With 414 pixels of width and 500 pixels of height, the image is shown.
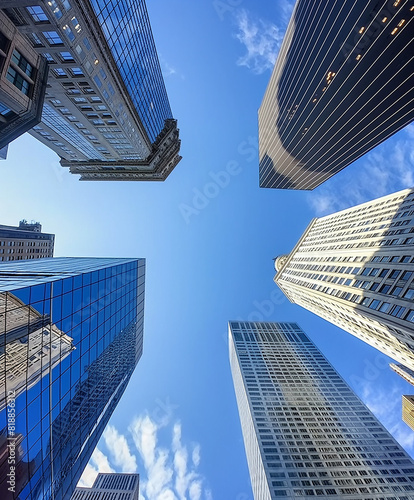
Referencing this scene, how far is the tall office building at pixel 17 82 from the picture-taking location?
22.1 meters

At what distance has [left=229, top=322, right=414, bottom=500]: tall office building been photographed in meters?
63.5

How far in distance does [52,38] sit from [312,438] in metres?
108

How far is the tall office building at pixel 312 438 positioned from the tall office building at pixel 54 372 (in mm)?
59174

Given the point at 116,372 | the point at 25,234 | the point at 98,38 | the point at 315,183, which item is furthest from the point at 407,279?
the point at 25,234

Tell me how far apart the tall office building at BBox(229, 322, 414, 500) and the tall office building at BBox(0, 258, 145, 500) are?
5917cm

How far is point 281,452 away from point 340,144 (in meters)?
96.2

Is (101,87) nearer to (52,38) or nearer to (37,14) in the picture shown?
(52,38)

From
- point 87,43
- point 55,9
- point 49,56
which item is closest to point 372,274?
point 87,43

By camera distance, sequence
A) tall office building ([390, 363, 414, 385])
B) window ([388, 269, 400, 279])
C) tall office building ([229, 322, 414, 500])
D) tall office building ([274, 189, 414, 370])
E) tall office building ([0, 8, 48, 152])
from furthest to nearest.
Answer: tall office building ([390, 363, 414, 385]) < tall office building ([229, 322, 414, 500]) < window ([388, 269, 400, 279]) < tall office building ([274, 189, 414, 370]) < tall office building ([0, 8, 48, 152])

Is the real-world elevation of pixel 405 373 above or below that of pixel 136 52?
below

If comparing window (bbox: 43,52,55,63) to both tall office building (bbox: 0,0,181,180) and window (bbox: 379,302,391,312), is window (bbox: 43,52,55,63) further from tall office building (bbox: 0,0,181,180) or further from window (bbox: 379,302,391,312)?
window (bbox: 379,302,391,312)

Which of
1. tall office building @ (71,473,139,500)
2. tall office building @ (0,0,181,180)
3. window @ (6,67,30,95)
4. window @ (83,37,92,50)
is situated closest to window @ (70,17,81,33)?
tall office building @ (0,0,181,180)

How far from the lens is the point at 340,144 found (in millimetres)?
84812

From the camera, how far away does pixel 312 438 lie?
76938mm
